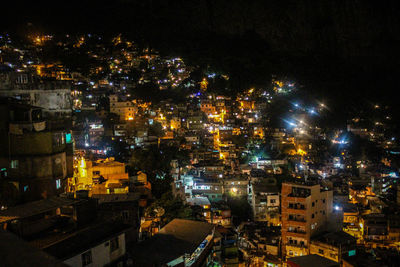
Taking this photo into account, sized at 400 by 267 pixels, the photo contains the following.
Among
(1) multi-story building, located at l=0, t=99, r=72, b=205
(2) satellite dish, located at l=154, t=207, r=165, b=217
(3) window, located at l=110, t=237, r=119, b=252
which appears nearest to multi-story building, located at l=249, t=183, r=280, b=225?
(2) satellite dish, located at l=154, t=207, r=165, b=217

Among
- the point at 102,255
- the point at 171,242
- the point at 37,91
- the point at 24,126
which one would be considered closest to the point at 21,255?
the point at 102,255

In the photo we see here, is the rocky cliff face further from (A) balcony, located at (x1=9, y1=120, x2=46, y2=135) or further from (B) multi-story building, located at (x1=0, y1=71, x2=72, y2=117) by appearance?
A: (A) balcony, located at (x1=9, y1=120, x2=46, y2=135)

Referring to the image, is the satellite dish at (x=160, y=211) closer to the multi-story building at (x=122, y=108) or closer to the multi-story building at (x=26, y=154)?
the multi-story building at (x=26, y=154)

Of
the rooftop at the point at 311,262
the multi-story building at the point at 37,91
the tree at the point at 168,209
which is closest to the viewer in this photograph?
the rooftop at the point at 311,262

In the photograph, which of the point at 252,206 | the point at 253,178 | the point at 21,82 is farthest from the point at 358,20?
the point at 21,82

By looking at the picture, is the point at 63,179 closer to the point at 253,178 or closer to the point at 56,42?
the point at 253,178

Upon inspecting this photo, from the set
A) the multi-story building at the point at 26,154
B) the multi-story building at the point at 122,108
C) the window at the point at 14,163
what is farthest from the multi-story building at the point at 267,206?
the multi-story building at the point at 122,108
